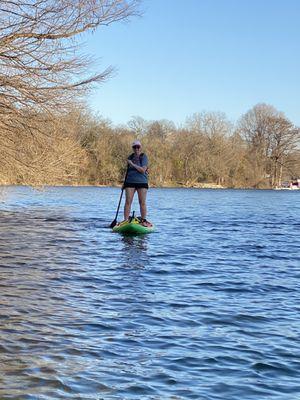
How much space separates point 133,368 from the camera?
551cm

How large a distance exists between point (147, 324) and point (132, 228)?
1060cm

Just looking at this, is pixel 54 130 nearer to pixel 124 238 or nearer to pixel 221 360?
pixel 124 238

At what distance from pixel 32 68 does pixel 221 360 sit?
488 inches

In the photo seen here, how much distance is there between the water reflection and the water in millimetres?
59

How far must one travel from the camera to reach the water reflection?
12094mm

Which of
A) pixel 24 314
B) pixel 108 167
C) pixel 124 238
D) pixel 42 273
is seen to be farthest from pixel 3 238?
pixel 108 167

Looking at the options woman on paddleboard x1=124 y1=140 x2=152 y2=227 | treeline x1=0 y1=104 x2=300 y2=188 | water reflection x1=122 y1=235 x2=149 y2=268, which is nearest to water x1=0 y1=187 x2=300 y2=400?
water reflection x1=122 y1=235 x2=149 y2=268

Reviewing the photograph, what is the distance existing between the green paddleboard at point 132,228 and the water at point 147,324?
3.40m

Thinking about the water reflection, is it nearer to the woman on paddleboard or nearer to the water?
the water

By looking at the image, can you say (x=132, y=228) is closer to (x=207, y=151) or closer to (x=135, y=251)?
(x=135, y=251)

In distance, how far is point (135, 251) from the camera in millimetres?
14180

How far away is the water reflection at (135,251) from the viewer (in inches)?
476

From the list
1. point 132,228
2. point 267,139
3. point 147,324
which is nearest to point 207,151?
point 267,139

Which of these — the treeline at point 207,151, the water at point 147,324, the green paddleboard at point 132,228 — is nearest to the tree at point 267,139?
the treeline at point 207,151
